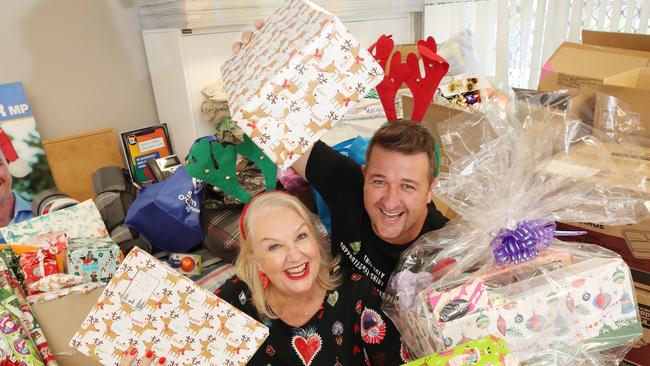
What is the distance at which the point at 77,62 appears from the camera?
2352 mm

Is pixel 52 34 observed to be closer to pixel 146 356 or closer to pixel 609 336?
pixel 146 356

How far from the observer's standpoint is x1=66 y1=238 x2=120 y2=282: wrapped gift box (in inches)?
62.7

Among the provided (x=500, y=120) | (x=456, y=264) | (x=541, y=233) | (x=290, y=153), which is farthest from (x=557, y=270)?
(x=290, y=153)

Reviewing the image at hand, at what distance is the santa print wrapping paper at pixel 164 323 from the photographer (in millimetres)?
993

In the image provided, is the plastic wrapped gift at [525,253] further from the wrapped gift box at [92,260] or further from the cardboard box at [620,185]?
the wrapped gift box at [92,260]

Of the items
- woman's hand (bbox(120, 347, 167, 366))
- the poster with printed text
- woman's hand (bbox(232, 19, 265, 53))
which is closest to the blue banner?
the poster with printed text

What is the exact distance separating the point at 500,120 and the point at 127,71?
6.42 feet

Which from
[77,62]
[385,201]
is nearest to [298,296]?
[385,201]

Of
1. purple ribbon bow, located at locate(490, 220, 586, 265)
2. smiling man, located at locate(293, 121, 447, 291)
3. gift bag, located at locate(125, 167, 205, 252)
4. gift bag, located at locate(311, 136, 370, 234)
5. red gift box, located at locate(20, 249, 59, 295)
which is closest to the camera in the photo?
purple ribbon bow, located at locate(490, 220, 586, 265)

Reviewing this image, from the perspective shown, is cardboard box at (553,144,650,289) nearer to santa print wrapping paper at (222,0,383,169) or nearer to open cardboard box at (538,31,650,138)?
open cardboard box at (538,31,650,138)

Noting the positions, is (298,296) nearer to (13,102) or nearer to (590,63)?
(590,63)

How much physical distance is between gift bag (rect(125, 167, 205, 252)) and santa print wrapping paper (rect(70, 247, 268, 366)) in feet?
3.06

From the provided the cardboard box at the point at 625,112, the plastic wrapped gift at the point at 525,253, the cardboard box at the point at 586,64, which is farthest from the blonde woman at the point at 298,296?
the cardboard box at the point at 586,64

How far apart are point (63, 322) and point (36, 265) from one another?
0.28 m
